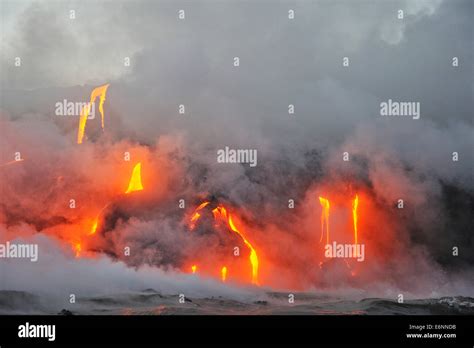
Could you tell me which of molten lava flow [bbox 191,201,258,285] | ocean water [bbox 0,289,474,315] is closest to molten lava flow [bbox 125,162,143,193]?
molten lava flow [bbox 191,201,258,285]

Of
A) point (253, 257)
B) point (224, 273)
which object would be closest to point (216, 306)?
point (224, 273)

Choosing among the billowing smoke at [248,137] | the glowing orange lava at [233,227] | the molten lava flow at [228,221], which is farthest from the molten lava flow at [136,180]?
the glowing orange lava at [233,227]

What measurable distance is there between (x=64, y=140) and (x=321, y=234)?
289 inches

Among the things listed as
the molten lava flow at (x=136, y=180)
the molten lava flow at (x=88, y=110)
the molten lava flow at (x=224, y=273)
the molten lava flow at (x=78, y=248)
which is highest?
the molten lava flow at (x=88, y=110)

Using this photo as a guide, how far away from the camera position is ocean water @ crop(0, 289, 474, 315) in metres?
20.0

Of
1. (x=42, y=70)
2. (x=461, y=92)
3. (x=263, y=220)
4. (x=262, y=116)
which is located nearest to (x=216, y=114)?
(x=262, y=116)

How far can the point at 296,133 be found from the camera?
21312 mm

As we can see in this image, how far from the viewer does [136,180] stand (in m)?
21.0

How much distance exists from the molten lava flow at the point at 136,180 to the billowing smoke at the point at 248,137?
0.44ft

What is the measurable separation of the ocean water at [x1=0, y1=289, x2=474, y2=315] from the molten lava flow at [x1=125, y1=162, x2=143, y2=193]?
2.73m

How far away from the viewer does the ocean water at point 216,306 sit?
19969mm

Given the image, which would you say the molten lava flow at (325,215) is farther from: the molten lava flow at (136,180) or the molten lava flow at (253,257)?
the molten lava flow at (136,180)

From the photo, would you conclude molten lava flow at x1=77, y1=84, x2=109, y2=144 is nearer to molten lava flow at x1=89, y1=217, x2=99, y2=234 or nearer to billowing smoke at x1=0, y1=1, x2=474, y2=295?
billowing smoke at x1=0, y1=1, x2=474, y2=295
